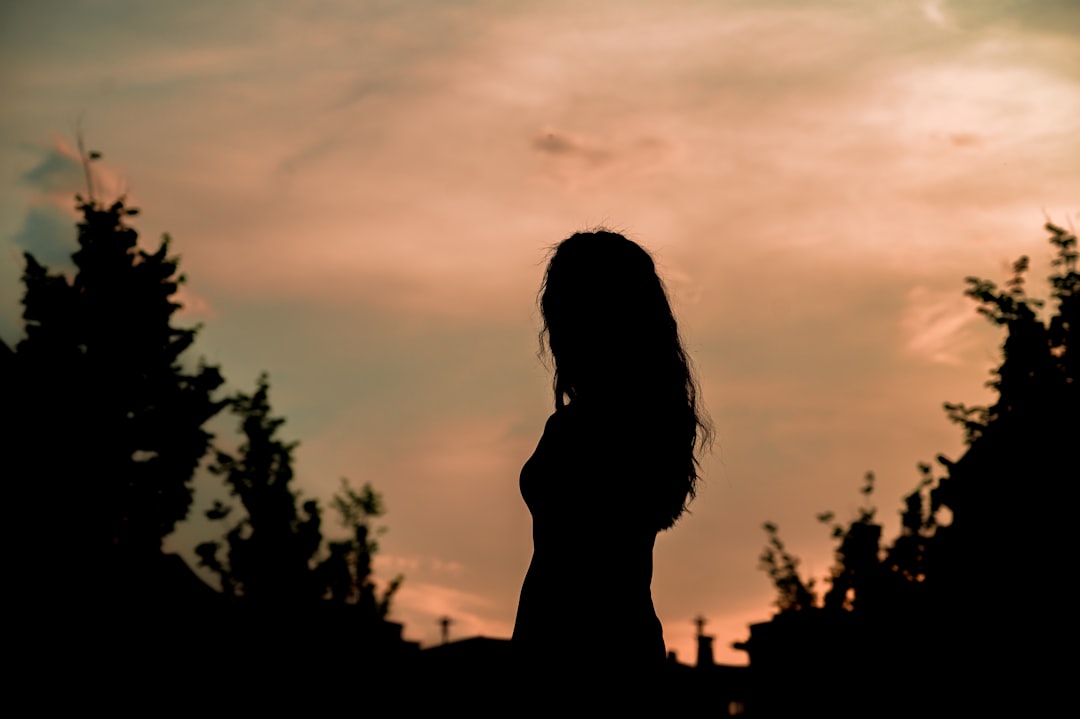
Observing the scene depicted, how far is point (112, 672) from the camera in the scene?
69.8ft

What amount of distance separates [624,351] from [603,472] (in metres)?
0.37

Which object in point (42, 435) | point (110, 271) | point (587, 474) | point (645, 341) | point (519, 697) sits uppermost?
point (110, 271)

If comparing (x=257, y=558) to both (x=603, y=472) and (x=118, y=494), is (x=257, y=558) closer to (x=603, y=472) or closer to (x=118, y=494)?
(x=118, y=494)

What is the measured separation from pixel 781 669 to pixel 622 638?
38138 millimetres

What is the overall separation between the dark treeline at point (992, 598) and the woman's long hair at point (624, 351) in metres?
19.5

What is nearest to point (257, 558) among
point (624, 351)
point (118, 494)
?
point (118, 494)

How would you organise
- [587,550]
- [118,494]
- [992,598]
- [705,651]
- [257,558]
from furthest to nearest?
[705,651]
[257,558]
[118,494]
[992,598]
[587,550]

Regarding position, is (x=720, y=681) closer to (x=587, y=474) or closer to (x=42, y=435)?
(x=42, y=435)

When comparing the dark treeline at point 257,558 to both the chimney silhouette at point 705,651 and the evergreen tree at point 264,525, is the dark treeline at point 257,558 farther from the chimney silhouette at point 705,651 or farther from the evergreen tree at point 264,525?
the chimney silhouette at point 705,651

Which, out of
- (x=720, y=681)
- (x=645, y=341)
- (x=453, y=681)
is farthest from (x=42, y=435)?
(x=720, y=681)

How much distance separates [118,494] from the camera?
89.5 ft

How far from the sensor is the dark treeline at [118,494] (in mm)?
20781

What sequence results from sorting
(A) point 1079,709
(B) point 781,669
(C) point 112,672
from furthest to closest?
1. (B) point 781,669
2. (C) point 112,672
3. (A) point 1079,709

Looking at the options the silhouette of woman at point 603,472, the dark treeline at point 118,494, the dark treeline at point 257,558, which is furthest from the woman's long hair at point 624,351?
the dark treeline at point 118,494
